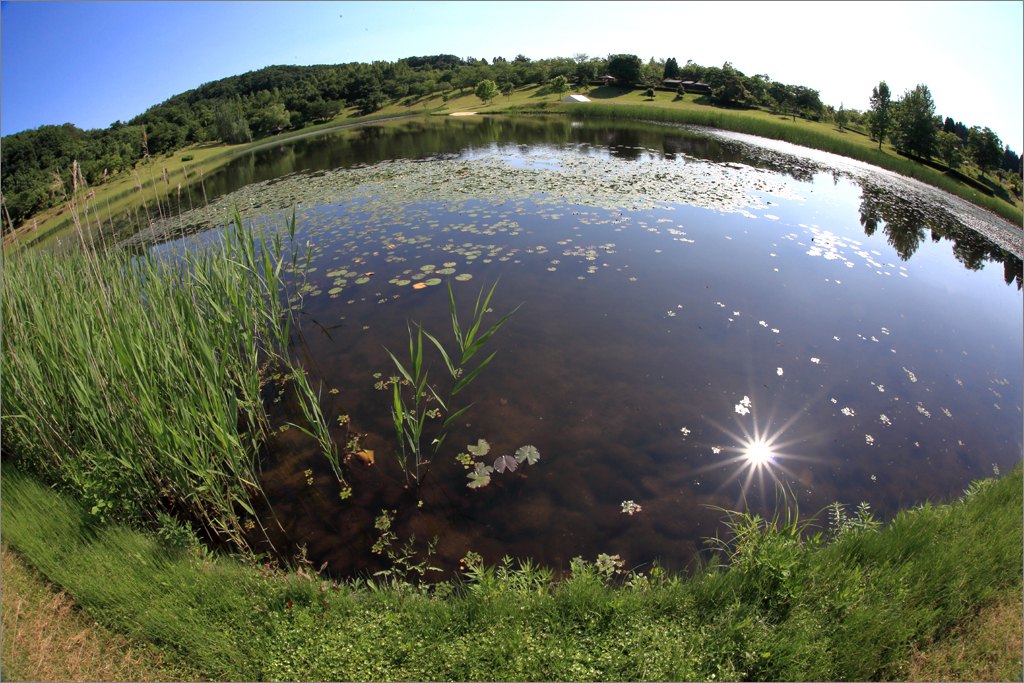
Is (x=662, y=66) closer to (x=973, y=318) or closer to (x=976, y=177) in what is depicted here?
(x=976, y=177)

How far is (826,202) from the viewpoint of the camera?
15.2 meters

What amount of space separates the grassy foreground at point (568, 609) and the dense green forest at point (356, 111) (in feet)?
12.1

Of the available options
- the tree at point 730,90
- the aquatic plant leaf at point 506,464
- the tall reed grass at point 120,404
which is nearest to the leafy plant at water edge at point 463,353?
the aquatic plant leaf at point 506,464

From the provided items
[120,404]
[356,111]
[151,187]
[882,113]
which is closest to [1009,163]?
[882,113]

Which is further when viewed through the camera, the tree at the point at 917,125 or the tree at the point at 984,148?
the tree at the point at 917,125

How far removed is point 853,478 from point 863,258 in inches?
330

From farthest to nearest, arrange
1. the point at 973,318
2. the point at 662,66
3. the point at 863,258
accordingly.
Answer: the point at 662,66 → the point at 863,258 → the point at 973,318

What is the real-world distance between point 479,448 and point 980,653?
13.9ft

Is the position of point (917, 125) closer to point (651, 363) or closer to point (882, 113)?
point (882, 113)

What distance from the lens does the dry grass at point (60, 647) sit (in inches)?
109

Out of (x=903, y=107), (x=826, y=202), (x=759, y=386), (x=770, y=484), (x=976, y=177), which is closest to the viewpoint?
(x=770, y=484)

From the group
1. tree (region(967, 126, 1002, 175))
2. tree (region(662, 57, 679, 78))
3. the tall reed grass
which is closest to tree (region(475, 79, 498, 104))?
tree (region(662, 57, 679, 78))

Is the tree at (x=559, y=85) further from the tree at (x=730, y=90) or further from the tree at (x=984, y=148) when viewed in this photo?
the tree at (x=984, y=148)

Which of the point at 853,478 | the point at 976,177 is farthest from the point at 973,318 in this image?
the point at 976,177
